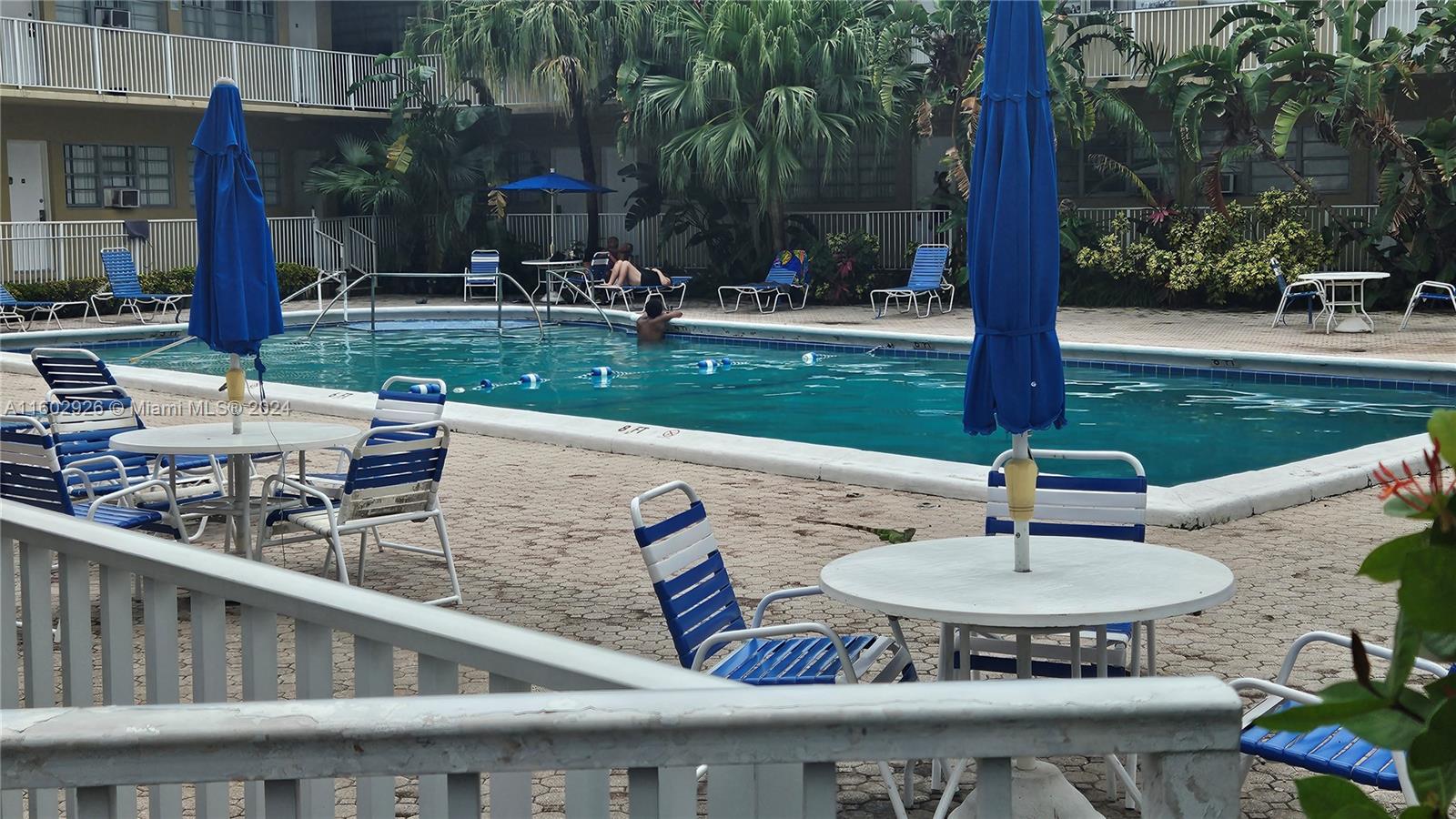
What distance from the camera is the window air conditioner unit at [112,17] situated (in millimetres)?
25625

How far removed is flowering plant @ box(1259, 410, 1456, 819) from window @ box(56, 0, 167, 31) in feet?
Answer: 90.1

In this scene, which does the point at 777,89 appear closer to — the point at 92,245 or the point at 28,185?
the point at 92,245

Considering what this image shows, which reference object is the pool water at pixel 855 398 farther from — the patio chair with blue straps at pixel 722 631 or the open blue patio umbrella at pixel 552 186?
the patio chair with blue straps at pixel 722 631

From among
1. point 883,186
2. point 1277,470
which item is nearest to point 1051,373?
point 1277,470

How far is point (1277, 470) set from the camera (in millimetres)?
8711

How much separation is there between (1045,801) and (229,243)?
4.84 m

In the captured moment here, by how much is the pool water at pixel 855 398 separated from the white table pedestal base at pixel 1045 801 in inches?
264

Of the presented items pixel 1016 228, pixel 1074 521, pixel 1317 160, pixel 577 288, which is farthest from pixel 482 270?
pixel 1016 228

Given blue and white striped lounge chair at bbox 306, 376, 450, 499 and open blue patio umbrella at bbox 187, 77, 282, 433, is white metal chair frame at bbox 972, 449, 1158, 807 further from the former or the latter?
open blue patio umbrella at bbox 187, 77, 282, 433

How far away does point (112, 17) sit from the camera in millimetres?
25734

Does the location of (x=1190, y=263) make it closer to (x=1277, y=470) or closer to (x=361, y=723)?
(x=1277, y=470)

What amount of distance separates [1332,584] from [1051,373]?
114 inches

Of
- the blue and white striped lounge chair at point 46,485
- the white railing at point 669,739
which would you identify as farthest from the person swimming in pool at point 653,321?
the white railing at point 669,739

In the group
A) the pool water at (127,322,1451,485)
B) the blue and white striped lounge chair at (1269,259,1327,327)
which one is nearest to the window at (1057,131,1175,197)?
the blue and white striped lounge chair at (1269,259,1327,327)
